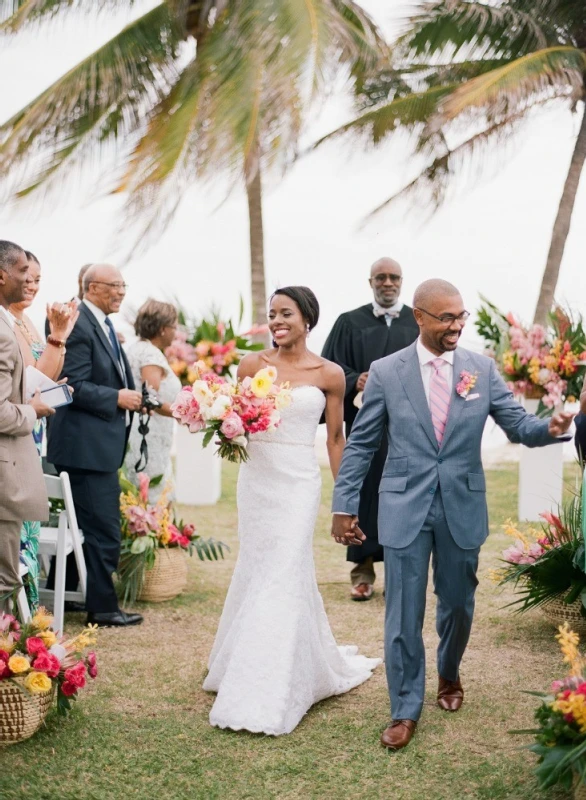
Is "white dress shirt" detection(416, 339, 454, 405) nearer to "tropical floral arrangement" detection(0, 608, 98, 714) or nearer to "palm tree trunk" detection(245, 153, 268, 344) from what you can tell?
"tropical floral arrangement" detection(0, 608, 98, 714)

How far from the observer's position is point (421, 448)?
200 inches

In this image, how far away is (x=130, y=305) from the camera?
39.4 ft

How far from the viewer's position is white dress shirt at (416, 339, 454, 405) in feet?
16.9

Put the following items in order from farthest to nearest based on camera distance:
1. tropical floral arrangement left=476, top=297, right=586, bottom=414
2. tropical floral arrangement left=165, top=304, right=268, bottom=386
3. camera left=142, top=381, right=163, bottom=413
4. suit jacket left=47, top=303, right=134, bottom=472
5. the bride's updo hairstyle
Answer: tropical floral arrangement left=165, top=304, right=268, bottom=386
tropical floral arrangement left=476, top=297, right=586, bottom=414
camera left=142, top=381, right=163, bottom=413
suit jacket left=47, top=303, right=134, bottom=472
the bride's updo hairstyle

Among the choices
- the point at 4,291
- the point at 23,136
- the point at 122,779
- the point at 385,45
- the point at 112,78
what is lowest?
the point at 122,779

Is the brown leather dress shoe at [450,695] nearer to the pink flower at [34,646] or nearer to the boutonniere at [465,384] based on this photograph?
the boutonniere at [465,384]

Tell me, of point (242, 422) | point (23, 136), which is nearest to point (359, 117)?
point (23, 136)

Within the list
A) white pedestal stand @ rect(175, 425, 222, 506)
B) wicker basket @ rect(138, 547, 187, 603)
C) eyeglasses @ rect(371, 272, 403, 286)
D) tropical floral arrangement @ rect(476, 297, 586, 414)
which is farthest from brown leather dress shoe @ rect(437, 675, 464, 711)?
white pedestal stand @ rect(175, 425, 222, 506)

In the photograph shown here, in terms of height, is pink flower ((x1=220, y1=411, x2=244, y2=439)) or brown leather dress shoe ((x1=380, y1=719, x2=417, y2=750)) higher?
pink flower ((x1=220, y1=411, x2=244, y2=439))

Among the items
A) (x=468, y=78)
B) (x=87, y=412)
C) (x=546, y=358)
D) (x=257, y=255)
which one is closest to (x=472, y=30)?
(x=468, y=78)

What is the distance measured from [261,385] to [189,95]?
992 cm

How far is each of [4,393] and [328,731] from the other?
90.9 inches

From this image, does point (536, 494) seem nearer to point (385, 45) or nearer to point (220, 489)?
point (220, 489)

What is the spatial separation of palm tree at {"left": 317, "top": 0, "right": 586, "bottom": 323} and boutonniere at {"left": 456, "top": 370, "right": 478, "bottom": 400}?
1337 centimetres
